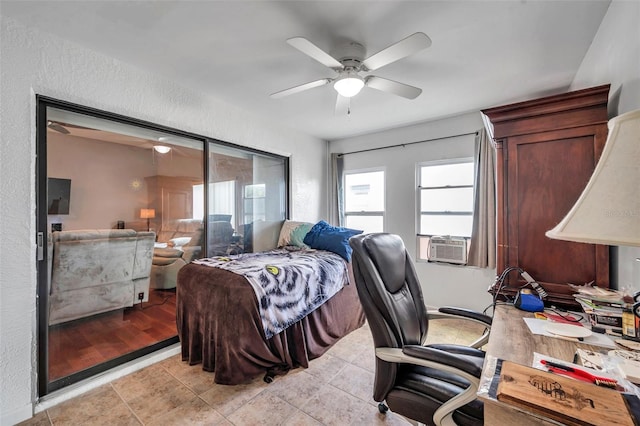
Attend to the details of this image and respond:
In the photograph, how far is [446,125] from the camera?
3.58m

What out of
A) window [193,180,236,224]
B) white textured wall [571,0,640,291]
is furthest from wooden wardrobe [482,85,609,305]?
window [193,180,236,224]

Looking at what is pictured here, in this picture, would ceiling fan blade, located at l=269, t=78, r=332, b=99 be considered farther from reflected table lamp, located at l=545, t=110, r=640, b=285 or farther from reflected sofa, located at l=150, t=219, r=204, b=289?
reflected table lamp, located at l=545, t=110, r=640, b=285

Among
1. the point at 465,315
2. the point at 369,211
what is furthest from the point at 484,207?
the point at 465,315

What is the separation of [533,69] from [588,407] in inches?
107

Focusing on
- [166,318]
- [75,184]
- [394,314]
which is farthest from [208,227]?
[394,314]

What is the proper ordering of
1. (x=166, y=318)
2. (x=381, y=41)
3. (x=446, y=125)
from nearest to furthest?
(x=381, y=41)
(x=166, y=318)
(x=446, y=125)

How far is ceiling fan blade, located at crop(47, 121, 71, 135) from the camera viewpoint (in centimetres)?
195

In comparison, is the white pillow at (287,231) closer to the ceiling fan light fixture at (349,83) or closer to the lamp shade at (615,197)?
the ceiling fan light fixture at (349,83)

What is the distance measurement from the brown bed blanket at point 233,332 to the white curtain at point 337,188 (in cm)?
206

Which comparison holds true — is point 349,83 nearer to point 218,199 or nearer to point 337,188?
point 218,199

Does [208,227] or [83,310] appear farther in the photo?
[208,227]

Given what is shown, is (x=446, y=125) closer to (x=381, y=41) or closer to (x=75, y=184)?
(x=381, y=41)

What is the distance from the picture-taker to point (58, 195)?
199cm

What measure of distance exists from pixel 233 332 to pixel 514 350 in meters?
1.71
